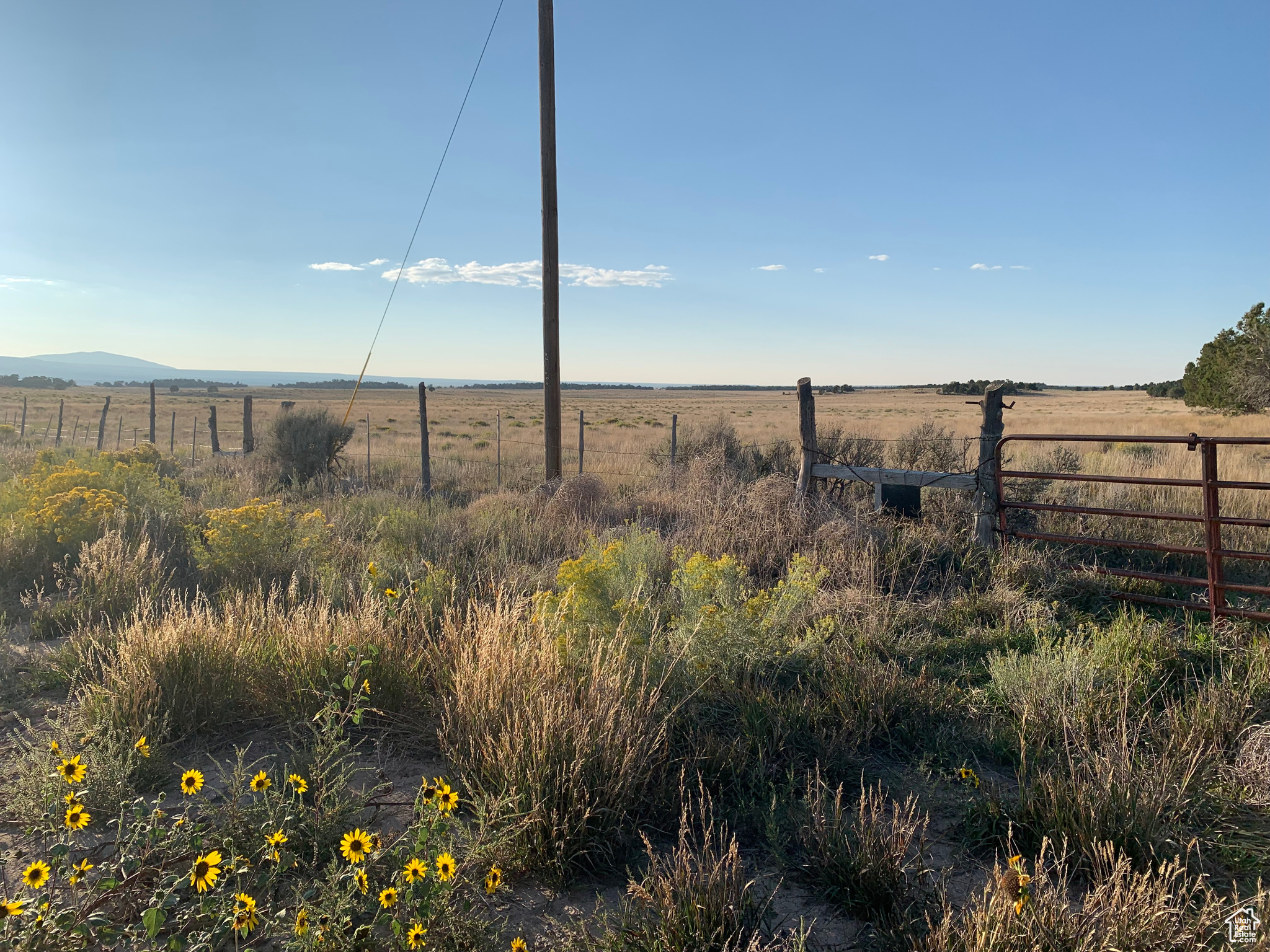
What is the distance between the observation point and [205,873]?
2395mm

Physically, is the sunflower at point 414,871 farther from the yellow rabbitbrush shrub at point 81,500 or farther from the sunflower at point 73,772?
the yellow rabbitbrush shrub at point 81,500

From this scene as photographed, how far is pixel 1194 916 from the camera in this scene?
2748 mm

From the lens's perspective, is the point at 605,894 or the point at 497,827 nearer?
the point at 605,894

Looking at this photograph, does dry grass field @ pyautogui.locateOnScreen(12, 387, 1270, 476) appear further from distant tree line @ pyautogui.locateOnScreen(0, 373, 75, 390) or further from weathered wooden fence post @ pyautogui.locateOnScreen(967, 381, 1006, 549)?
distant tree line @ pyautogui.locateOnScreen(0, 373, 75, 390)

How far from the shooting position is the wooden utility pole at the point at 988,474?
8.12 meters

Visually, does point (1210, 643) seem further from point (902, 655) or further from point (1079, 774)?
point (1079, 774)

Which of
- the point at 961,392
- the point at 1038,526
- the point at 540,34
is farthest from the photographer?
the point at 961,392

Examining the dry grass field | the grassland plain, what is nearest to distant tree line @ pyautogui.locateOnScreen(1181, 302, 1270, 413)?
the dry grass field

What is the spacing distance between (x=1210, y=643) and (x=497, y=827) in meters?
5.35

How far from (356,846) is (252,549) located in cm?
535

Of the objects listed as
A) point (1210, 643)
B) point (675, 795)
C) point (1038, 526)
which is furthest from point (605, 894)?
point (1038, 526)

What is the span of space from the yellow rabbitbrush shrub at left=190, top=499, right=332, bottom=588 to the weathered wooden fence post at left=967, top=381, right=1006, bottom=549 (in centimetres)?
665

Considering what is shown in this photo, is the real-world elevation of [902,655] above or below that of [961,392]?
below

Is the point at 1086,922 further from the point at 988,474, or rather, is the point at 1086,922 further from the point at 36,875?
the point at 988,474
